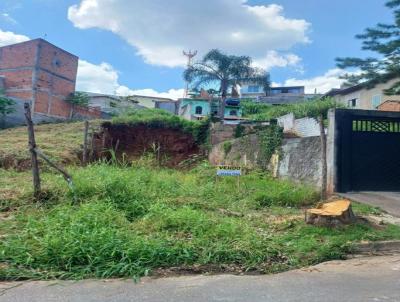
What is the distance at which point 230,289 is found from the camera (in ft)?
12.7

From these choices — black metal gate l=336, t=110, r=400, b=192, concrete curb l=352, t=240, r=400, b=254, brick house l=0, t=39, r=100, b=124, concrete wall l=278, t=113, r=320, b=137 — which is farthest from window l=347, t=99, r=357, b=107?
concrete curb l=352, t=240, r=400, b=254

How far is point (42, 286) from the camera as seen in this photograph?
390cm

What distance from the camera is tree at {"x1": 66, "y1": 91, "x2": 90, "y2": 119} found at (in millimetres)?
32350

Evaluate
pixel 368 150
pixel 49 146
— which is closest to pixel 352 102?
pixel 368 150

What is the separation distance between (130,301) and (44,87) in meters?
29.3

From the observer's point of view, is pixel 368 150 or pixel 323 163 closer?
pixel 323 163

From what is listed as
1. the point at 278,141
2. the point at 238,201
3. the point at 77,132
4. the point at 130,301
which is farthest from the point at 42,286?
the point at 77,132

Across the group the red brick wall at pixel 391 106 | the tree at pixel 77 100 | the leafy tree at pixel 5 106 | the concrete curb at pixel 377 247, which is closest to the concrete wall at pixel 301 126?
the red brick wall at pixel 391 106

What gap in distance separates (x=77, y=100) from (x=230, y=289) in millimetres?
31167

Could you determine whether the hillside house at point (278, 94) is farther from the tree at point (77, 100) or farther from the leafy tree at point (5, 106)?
the leafy tree at point (5, 106)

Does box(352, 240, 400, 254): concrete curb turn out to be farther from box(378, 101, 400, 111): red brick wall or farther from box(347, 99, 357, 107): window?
box(347, 99, 357, 107): window

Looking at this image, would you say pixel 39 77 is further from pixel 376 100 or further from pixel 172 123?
pixel 376 100

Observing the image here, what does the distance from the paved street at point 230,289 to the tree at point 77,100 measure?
30063 millimetres

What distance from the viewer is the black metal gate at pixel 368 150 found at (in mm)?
10258
